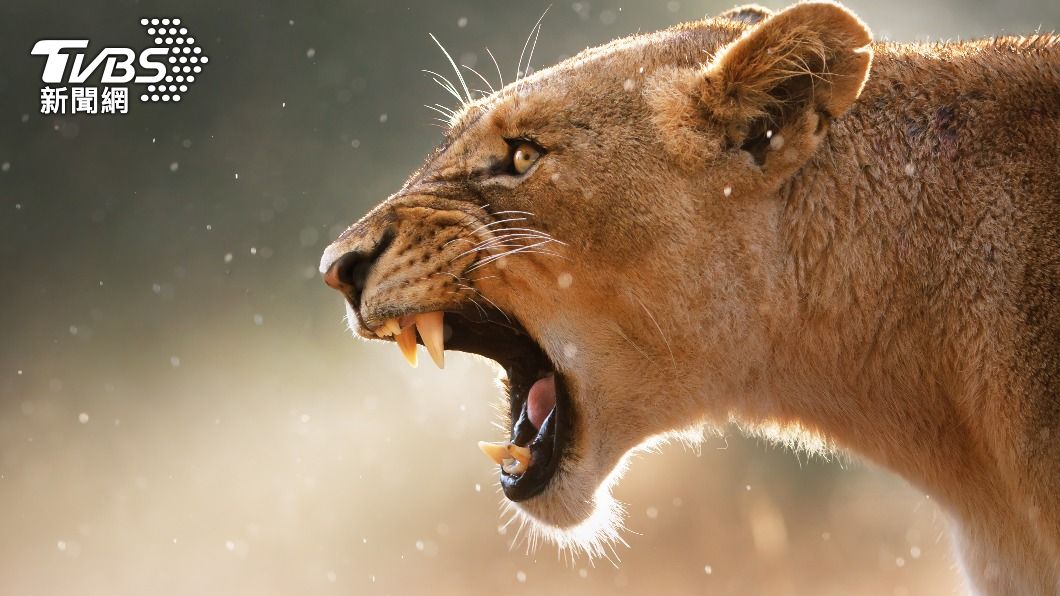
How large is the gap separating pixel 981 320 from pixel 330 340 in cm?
812

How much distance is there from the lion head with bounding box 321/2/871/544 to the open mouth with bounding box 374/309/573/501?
0.04ft

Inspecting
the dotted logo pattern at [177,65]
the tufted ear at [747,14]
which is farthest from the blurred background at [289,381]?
the tufted ear at [747,14]

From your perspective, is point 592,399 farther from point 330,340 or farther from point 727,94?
point 330,340

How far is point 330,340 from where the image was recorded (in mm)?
10344

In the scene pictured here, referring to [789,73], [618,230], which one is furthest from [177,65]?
[789,73]

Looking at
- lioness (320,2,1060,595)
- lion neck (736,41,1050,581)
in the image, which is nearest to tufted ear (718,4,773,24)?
lioness (320,2,1060,595)

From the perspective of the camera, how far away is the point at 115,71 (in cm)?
1021

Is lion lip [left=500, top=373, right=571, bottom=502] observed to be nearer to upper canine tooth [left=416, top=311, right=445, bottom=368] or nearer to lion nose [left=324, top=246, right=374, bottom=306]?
upper canine tooth [left=416, top=311, right=445, bottom=368]

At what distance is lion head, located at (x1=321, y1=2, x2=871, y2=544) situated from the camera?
9.54ft

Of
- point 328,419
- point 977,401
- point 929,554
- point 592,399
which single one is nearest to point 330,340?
point 328,419

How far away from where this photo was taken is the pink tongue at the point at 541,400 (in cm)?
343

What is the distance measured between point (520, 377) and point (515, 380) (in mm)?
25

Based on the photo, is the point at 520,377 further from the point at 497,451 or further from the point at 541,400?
the point at 497,451

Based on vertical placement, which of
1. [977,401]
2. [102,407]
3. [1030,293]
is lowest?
[977,401]
